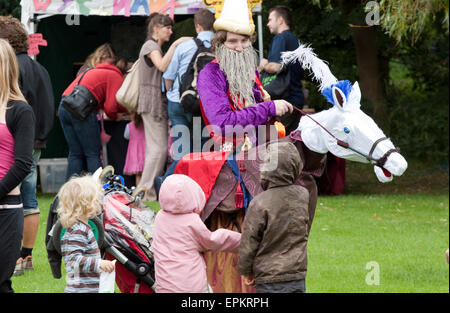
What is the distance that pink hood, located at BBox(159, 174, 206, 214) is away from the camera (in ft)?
15.1

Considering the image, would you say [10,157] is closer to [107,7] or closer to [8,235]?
[8,235]

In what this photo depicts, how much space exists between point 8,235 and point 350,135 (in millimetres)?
1915

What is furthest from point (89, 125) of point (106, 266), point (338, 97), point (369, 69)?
point (369, 69)

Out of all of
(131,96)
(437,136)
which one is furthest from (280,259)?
(437,136)

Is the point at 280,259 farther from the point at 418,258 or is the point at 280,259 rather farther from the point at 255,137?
the point at 418,258

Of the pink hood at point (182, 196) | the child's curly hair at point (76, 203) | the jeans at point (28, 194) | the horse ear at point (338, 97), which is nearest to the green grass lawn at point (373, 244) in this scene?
the jeans at point (28, 194)

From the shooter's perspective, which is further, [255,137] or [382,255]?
[382,255]

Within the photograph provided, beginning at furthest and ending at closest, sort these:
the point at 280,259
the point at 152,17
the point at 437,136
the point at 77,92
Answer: the point at 437,136
the point at 152,17
the point at 77,92
the point at 280,259

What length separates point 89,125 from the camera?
8.91 metres

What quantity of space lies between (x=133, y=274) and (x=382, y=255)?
3.24 meters

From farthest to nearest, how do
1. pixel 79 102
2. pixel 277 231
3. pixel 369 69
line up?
1. pixel 369 69
2. pixel 79 102
3. pixel 277 231

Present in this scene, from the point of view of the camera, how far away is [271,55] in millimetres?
9000

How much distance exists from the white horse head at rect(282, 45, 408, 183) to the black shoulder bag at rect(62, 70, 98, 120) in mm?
4496

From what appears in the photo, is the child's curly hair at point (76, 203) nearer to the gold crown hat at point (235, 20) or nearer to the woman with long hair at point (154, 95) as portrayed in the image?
the gold crown hat at point (235, 20)
